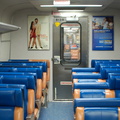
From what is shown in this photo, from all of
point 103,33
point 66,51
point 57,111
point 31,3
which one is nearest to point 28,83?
point 57,111

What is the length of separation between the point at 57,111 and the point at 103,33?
91.6 inches

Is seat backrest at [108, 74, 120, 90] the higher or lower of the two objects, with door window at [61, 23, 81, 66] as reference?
lower

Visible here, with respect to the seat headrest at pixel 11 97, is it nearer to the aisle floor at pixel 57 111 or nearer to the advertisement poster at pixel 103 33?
the aisle floor at pixel 57 111

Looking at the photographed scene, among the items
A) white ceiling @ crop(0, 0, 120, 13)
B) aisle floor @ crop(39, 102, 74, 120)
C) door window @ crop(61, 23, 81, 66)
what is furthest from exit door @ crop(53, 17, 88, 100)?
white ceiling @ crop(0, 0, 120, 13)

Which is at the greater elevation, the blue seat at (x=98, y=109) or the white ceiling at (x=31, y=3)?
the white ceiling at (x=31, y=3)

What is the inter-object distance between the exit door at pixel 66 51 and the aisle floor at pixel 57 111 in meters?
0.35

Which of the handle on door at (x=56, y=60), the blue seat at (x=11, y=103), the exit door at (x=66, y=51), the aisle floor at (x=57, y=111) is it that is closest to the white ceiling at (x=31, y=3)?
the exit door at (x=66, y=51)

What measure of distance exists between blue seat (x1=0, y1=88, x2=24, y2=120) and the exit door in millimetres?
3353

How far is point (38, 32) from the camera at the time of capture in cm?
539

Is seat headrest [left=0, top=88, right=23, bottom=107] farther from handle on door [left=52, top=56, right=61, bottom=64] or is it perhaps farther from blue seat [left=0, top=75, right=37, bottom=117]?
handle on door [left=52, top=56, right=61, bottom=64]

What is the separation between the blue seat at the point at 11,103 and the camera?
2.04m

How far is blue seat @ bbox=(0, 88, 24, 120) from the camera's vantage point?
80.4 inches

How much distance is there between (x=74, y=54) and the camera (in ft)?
17.9

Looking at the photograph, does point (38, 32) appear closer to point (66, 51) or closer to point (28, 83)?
point (66, 51)
